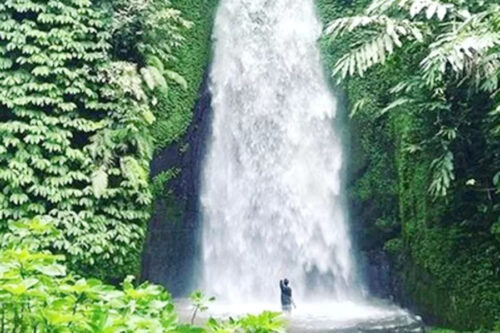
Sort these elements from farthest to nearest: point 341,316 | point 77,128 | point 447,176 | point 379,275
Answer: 1. point 379,275
2. point 341,316
3. point 77,128
4. point 447,176

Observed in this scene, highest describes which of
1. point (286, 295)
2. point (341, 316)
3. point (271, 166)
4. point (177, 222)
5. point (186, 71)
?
point (186, 71)

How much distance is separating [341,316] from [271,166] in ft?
12.7

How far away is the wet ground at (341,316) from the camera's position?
781 cm

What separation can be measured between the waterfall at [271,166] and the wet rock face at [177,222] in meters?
0.30

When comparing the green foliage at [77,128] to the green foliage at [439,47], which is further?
the green foliage at [77,128]

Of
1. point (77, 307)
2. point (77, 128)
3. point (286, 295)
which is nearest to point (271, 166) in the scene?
point (286, 295)

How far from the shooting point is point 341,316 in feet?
29.6

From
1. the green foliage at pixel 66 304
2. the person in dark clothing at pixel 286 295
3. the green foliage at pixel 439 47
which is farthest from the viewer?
the person in dark clothing at pixel 286 295

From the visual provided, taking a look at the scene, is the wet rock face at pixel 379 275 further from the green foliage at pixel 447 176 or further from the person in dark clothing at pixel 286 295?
the person in dark clothing at pixel 286 295

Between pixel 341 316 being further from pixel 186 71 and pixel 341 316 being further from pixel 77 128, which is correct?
pixel 186 71

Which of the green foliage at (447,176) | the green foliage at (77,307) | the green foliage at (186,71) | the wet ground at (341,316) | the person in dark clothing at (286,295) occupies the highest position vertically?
the green foliage at (186,71)

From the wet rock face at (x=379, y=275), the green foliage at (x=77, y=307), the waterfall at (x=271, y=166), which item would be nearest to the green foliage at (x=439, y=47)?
the green foliage at (x=77, y=307)

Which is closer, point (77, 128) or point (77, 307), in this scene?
point (77, 307)

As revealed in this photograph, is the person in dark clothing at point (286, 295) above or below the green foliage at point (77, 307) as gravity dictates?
below
